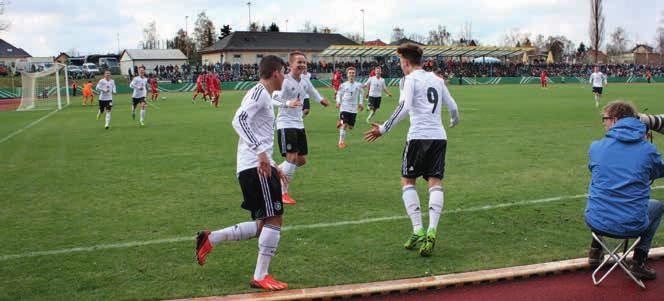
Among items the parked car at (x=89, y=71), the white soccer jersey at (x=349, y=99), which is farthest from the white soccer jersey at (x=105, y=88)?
the parked car at (x=89, y=71)

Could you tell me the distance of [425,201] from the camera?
28.4 feet

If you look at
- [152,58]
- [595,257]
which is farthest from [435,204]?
[152,58]

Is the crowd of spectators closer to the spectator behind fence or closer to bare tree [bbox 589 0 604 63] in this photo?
bare tree [bbox 589 0 604 63]

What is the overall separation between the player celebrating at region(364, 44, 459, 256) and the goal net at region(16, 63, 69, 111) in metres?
33.7

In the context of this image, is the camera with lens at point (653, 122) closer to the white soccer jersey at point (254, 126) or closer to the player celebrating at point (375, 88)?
the white soccer jersey at point (254, 126)

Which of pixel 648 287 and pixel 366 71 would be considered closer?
pixel 648 287

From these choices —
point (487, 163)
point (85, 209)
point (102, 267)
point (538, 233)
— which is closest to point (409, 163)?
point (538, 233)

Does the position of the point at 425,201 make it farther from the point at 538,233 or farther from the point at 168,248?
the point at 168,248

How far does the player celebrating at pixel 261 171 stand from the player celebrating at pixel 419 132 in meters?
1.39

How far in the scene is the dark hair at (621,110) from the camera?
16.9 feet

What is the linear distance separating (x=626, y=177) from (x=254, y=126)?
3.16 metres

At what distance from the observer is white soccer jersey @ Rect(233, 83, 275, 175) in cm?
510

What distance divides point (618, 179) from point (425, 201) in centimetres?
388

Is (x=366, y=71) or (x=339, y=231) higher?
(x=366, y=71)
